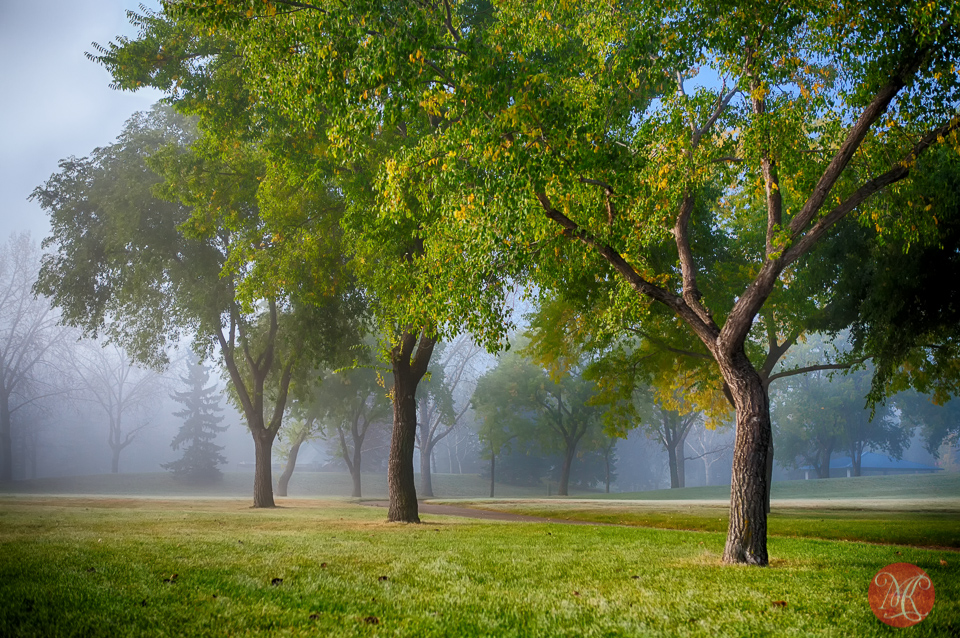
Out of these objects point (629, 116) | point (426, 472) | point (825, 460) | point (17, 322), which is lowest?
point (825, 460)

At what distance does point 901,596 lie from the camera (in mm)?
5699

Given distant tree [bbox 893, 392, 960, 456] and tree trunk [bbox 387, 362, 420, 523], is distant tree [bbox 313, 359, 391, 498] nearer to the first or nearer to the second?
tree trunk [bbox 387, 362, 420, 523]

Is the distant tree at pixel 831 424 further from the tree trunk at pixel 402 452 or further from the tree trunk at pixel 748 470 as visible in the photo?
the tree trunk at pixel 748 470

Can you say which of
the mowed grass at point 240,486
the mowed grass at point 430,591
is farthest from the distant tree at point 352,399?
the mowed grass at point 430,591

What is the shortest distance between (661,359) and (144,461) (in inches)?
3966

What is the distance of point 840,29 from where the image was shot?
9234mm

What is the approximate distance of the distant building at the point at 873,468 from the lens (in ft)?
285

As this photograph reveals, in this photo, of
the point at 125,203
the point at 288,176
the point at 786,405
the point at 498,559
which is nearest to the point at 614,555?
the point at 498,559

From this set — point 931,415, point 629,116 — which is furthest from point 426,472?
point 931,415

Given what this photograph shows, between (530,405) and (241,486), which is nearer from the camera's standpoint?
(530,405)

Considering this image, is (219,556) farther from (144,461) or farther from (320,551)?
(144,461)

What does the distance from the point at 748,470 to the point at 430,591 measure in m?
5.54

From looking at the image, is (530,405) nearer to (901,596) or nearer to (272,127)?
(272,127)

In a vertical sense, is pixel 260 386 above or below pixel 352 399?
above
